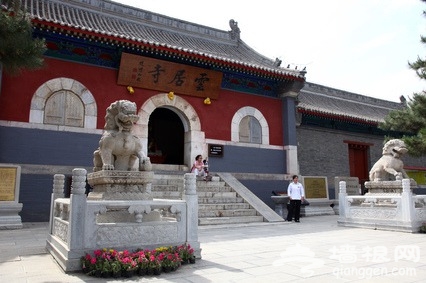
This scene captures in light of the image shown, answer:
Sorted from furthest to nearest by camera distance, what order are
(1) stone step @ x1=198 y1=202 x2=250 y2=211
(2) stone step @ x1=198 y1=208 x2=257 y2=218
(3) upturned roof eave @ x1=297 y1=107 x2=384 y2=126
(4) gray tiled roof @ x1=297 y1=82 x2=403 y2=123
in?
(4) gray tiled roof @ x1=297 y1=82 x2=403 y2=123 → (3) upturned roof eave @ x1=297 y1=107 x2=384 y2=126 → (1) stone step @ x1=198 y1=202 x2=250 y2=211 → (2) stone step @ x1=198 y1=208 x2=257 y2=218

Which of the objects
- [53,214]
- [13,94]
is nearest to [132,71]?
→ [13,94]

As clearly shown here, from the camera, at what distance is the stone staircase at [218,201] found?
29.4 ft

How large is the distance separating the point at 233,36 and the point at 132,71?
6.81 meters

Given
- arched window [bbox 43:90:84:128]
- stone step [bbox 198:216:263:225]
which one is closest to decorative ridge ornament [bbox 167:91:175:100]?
arched window [bbox 43:90:84:128]

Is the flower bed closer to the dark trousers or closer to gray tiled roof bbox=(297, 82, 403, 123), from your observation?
the dark trousers

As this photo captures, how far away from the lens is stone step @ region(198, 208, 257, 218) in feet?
29.1

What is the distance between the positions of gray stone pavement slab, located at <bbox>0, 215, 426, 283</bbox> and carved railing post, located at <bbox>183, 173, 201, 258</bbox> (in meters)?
0.25

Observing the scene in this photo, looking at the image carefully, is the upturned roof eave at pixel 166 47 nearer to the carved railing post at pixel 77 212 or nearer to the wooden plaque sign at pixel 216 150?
the wooden plaque sign at pixel 216 150

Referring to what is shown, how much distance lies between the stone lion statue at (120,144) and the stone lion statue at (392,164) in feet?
20.8

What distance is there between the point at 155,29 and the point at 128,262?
461 inches

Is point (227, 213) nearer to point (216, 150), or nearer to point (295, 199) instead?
point (295, 199)

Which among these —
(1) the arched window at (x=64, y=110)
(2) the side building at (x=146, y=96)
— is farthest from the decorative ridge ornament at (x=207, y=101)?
(1) the arched window at (x=64, y=110)

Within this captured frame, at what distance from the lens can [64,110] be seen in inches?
383

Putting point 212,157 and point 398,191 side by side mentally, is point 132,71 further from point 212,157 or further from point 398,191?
point 398,191
